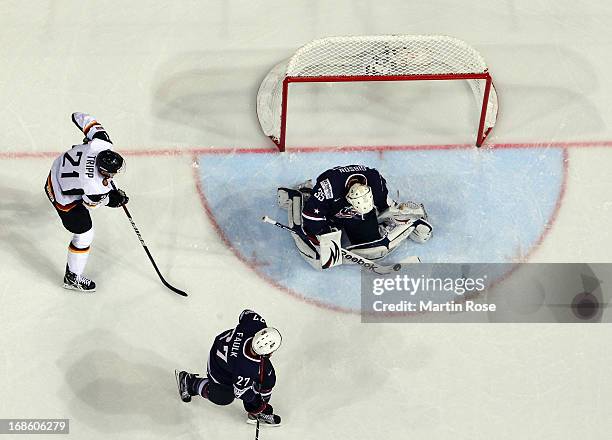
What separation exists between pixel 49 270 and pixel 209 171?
1.26 metres

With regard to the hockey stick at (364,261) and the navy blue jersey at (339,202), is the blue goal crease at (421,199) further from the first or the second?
the navy blue jersey at (339,202)

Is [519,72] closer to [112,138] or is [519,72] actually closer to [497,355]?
[497,355]

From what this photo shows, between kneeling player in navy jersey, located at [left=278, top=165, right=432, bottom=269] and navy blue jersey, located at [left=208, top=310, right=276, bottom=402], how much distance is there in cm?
89

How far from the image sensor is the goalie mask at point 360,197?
648cm

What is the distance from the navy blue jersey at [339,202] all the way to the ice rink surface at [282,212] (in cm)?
39

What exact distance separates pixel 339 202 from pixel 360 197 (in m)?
0.24

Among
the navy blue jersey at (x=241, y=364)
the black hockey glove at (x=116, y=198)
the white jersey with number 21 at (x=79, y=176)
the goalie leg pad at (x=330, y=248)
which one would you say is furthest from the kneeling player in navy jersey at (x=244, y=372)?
the white jersey with number 21 at (x=79, y=176)

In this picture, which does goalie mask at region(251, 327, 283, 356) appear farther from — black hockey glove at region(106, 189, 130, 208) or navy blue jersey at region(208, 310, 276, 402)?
black hockey glove at region(106, 189, 130, 208)

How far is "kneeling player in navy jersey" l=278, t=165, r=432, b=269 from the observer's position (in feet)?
21.8

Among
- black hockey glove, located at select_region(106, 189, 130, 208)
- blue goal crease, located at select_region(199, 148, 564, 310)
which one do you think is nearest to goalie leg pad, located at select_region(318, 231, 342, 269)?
blue goal crease, located at select_region(199, 148, 564, 310)

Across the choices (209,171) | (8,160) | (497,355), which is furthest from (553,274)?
(8,160)

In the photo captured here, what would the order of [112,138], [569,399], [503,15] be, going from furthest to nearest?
[503,15] → [112,138] → [569,399]

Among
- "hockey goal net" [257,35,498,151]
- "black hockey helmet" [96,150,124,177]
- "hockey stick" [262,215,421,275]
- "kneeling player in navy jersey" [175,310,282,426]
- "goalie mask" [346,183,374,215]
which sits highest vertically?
"hockey goal net" [257,35,498,151]

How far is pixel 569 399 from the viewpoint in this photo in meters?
6.55
